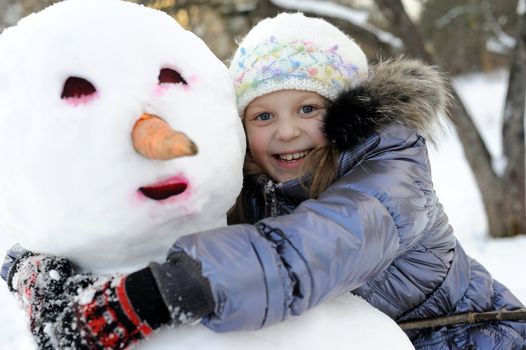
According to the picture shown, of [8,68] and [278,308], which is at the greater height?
[8,68]

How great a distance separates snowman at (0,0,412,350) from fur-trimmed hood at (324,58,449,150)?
0.39 metres

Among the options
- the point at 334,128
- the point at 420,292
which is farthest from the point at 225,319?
the point at 420,292

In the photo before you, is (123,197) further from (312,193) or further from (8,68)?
(312,193)

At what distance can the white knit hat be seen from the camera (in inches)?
56.8

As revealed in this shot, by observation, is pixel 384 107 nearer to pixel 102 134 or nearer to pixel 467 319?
pixel 467 319

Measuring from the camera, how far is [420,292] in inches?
57.2

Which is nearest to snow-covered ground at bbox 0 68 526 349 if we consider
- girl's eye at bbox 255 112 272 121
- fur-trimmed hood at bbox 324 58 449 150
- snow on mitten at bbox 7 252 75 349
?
fur-trimmed hood at bbox 324 58 449 150

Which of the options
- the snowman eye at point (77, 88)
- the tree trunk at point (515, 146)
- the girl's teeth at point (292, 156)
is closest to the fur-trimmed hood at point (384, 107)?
the girl's teeth at point (292, 156)

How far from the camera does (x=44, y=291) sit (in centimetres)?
92

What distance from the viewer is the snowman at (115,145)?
865mm

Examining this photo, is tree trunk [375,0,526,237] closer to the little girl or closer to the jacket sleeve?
the little girl

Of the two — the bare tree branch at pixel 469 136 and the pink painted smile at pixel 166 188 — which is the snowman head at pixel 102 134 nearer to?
the pink painted smile at pixel 166 188

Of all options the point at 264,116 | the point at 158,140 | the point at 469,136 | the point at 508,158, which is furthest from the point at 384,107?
the point at 508,158

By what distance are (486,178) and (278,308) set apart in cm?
382
